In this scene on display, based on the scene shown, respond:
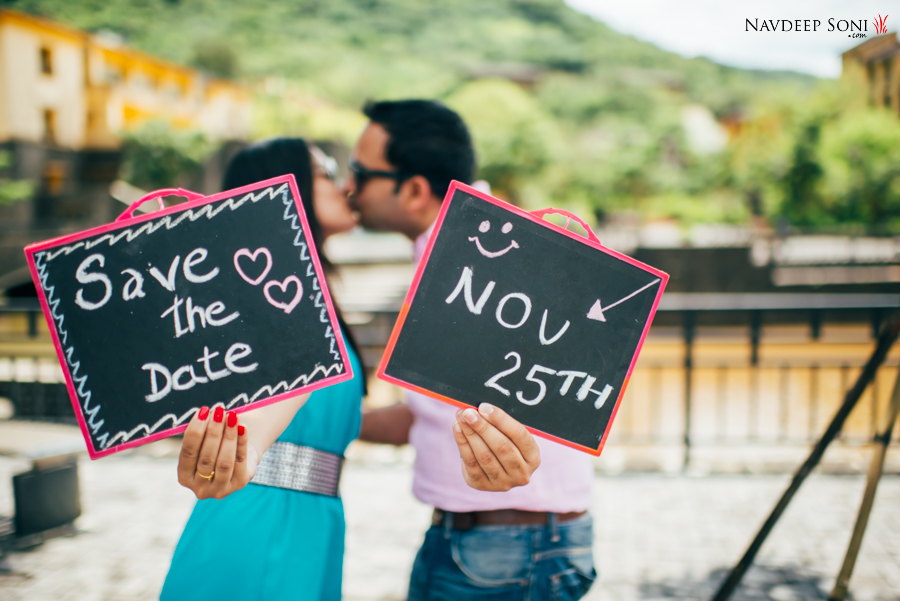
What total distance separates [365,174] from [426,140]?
23 cm

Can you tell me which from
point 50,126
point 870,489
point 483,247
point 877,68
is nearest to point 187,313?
point 483,247

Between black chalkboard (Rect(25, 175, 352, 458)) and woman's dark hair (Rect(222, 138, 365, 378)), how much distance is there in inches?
16.0

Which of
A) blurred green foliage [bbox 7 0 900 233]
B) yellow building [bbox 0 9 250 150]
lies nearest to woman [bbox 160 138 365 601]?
blurred green foliage [bbox 7 0 900 233]

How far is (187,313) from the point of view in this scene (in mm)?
1495

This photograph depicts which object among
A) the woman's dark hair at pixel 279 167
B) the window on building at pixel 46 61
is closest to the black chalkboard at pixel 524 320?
the woman's dark hair at pixel 279 167

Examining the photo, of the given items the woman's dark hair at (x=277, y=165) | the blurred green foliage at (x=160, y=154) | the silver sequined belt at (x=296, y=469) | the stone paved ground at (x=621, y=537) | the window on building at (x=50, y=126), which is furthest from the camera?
the blurred green foliage at (x=160, y=154)

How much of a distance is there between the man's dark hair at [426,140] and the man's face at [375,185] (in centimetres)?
3

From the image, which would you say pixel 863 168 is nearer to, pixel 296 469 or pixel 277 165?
pixel 277 165

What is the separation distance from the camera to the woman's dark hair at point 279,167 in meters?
1.93

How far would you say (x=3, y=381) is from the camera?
8094mm

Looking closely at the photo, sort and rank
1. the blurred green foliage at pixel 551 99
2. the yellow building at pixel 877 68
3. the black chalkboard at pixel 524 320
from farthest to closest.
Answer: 1. the blurred green foliage at pixel 551 99
2. the yellow building at pixel 877 68
3. the black chalkboard at pixel 524 320

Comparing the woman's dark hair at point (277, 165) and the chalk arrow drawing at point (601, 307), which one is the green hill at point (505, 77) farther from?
the chalk arrow drawing at point (601, 307)

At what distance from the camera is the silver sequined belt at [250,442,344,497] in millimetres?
1639

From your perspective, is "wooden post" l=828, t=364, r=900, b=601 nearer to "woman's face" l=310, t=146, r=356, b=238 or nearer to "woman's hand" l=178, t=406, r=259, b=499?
"woman's face" l=310, t=146, r=356, b=238
